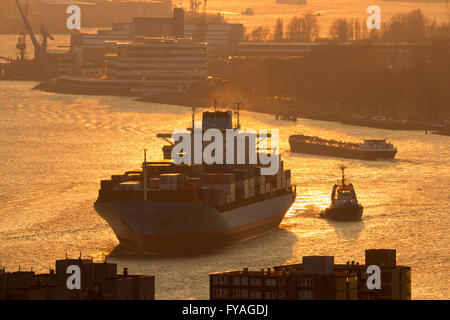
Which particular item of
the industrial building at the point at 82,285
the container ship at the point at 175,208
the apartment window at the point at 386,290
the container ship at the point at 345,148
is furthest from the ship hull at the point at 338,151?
the industrial building at the point at 82,285

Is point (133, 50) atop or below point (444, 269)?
atop

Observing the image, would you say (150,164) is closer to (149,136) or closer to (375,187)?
(375,187)

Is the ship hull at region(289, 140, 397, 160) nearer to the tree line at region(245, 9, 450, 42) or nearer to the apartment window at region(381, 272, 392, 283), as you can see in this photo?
the apartment window at region(381, 272, 392, 283)

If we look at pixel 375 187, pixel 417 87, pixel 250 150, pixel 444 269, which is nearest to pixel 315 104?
pixel 417 87

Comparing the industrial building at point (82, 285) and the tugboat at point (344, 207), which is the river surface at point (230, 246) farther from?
the industrial building at point (82, 285)

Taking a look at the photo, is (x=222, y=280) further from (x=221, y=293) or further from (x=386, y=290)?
(x=386, y=290)

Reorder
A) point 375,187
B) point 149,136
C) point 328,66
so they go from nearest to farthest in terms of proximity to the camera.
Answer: point 375,187, point 149,136, point 328,66

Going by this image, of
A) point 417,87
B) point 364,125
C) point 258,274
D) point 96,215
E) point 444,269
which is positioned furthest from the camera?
point 417,87
